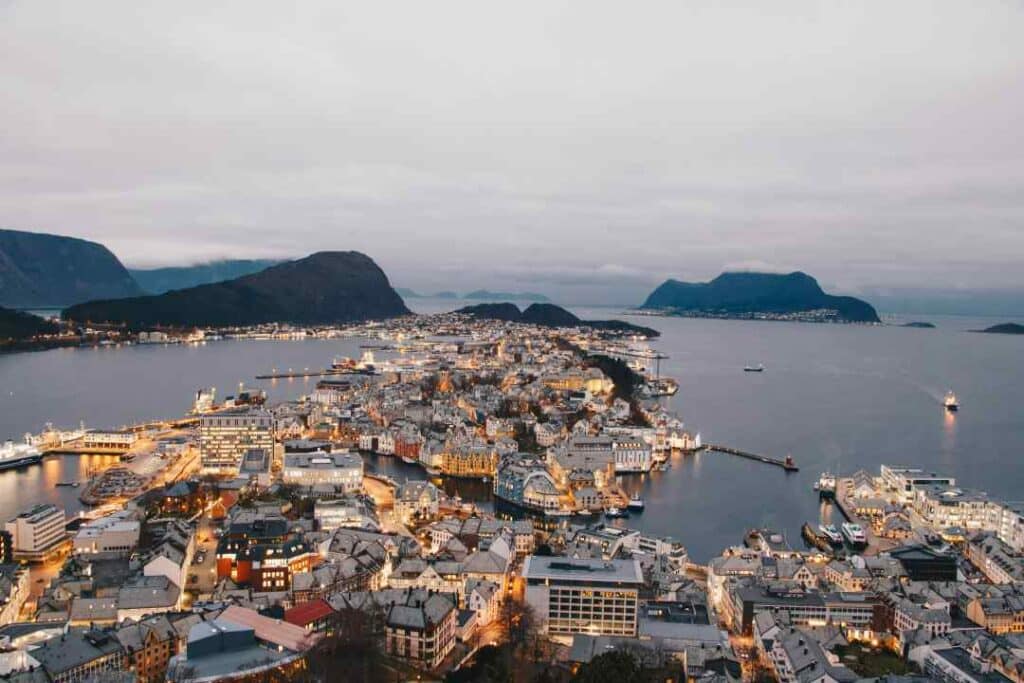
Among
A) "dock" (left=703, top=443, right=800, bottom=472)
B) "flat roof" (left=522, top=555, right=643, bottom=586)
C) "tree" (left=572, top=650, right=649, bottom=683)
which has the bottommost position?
"dock" (left=703, top=443, right=800, bottom=472)

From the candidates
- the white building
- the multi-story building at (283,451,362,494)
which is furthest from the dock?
the white building

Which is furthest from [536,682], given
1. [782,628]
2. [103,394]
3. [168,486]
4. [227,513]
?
[103,394]

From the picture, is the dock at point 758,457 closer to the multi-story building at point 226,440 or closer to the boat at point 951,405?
the multi-story building at point 226,440

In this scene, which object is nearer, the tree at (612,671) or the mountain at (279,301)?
the tree at (612,671)

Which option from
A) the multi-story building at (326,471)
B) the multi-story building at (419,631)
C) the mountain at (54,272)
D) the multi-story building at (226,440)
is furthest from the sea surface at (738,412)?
the mountain at (54,272)

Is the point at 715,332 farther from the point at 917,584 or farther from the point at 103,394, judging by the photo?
the point at 917,584

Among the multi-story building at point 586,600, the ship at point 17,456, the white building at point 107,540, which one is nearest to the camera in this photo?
the multi-story building at point 586,600

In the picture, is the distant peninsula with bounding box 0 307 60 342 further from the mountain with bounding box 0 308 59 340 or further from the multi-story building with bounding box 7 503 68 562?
the multi-story building with bounding box 7 503 68 562

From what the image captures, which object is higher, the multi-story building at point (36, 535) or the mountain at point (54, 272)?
the mountain at point (54, 272)
